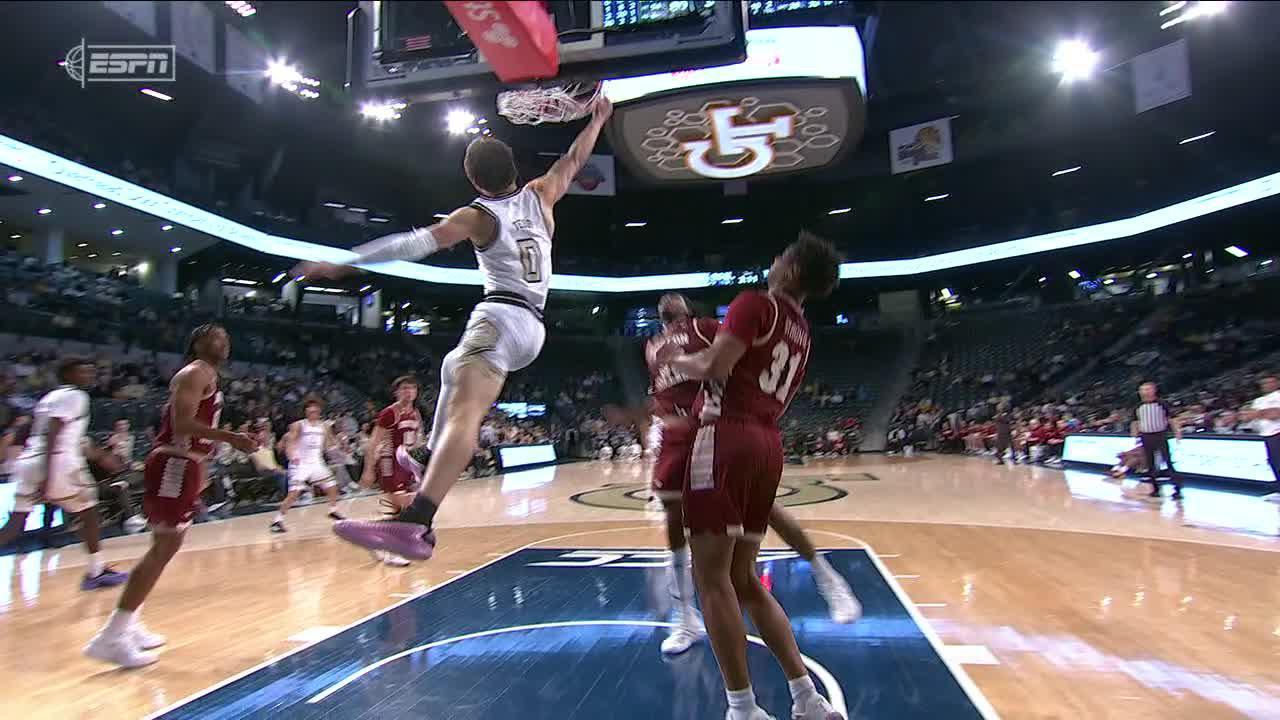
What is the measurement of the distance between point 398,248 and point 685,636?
273 centimetres

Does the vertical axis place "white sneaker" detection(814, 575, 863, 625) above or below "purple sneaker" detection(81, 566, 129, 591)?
above

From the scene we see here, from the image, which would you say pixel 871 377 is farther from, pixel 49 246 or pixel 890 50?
pixel 49 246

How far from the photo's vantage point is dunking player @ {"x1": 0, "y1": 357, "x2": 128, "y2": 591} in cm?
605

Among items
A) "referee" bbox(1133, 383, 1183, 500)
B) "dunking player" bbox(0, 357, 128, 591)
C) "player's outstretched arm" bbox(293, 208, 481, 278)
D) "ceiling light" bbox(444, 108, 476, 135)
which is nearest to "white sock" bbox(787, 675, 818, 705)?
"player's outstretched arm" bbox(293, 208, 481, 278)

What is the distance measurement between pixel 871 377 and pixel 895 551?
83.7ft

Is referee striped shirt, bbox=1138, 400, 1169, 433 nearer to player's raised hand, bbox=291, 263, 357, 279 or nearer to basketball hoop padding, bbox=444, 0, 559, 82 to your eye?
basketball hoop padding, bbox=444, 0, 559, 82

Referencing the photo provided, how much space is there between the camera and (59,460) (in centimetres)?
623

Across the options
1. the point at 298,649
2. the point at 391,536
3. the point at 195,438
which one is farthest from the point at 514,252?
the point at 298,649

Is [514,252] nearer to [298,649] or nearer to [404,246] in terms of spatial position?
[404,246]

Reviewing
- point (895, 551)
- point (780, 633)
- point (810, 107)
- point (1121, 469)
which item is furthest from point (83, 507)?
point (1121, 469)

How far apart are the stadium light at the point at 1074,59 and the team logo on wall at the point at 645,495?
1319 cm

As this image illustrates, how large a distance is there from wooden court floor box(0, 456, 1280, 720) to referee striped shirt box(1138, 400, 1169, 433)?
3.54ft

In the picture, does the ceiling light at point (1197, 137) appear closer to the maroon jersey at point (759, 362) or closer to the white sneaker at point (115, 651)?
the maroon jersey at point (759, 362)

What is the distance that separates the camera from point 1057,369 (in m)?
25.6
